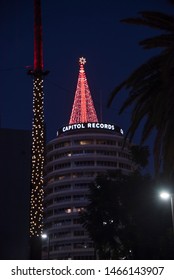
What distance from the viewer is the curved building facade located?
148m

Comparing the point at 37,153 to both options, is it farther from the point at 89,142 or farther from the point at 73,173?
the point at 89,142

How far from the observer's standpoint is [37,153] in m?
88.9

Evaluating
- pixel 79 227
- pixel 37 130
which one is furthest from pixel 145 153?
pixel 79 227

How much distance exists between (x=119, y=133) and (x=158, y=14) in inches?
6163

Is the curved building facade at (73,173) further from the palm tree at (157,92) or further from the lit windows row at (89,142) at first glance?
the palm tree at (157,92)

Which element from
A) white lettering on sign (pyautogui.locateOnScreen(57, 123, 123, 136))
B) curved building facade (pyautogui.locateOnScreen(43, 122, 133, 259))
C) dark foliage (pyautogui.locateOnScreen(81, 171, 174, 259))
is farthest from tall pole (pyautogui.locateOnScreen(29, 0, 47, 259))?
white lettering on sign (pyautogui.locateOnScreen(57, 123, 123, 136))

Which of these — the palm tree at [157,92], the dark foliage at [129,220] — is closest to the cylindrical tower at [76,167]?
the dark foliage at [129,220]

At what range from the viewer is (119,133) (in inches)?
6796

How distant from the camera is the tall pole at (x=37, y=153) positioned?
3248 inches

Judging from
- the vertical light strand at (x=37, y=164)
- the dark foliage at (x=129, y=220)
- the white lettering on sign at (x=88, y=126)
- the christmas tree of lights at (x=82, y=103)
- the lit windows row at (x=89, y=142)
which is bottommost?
the dark foliage at (x=129, y=220)

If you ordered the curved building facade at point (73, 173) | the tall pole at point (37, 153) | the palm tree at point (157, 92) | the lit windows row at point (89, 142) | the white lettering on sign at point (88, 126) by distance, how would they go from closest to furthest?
Result: the palm tree at point (157, 92) → the tall pole at point (37, 153) → the curved building facade at point (73, 173) → the lit windows row at point (89, 142) → the white lettering on sign at point (88, 126)

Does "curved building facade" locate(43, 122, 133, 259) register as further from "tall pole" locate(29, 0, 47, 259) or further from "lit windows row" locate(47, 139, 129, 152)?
"tall pole" locate(29, 0, 47, 259)

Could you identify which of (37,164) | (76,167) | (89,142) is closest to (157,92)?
(37,164)

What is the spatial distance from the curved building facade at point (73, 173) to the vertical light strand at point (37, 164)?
61.4 meters
